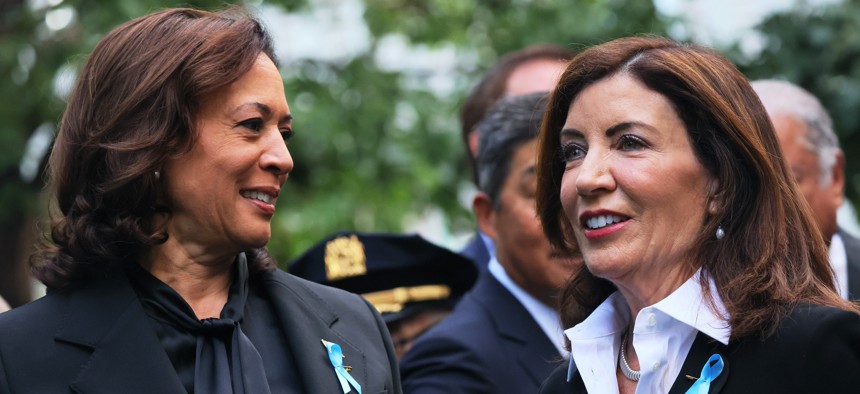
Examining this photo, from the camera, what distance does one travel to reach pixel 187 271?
379 centimetres

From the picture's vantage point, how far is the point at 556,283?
16.2 ft

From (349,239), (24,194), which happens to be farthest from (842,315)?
(24,194)

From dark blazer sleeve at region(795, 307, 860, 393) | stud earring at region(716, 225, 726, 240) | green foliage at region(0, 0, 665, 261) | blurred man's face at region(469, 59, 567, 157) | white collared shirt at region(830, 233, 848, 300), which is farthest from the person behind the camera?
green foliage at region(0, 0, 665, 261)

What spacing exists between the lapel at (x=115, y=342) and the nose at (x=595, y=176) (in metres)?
1.19

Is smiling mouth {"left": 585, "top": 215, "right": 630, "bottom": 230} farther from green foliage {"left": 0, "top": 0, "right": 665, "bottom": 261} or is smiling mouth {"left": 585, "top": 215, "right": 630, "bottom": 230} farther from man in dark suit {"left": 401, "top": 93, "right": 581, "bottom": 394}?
green foliage {"left": 0, "top": 0, "right": 665, "bottom": 261}

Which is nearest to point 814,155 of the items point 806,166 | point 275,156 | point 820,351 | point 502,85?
point 806,166

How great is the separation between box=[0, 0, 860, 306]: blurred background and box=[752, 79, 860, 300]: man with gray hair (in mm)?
2148

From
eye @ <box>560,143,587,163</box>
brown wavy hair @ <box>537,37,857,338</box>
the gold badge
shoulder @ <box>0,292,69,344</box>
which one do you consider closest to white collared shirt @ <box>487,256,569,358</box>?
the gold badge

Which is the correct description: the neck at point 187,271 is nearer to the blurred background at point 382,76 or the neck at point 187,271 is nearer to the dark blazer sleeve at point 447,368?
the dark blazer sleeve at point 447,368

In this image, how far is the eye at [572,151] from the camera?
145 inches

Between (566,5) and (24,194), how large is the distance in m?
3.97

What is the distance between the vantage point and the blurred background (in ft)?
26.6

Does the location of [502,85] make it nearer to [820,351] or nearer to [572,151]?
[572,151]

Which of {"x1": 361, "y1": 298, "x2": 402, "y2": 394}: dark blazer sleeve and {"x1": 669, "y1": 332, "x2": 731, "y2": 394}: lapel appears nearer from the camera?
{"x1": 669, "y1": 332, "x2": 731, "y2": 394}: lapel
